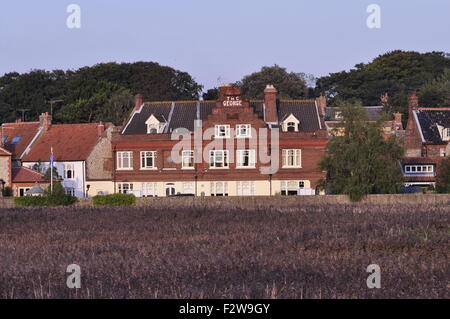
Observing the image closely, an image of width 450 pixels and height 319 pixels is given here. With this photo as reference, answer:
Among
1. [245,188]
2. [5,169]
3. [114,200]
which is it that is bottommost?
[114,200]

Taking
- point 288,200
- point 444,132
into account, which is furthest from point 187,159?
point 444,132

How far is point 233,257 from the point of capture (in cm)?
2064

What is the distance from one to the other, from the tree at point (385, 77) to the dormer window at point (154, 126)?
163 ft

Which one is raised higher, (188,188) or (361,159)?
(361,159)

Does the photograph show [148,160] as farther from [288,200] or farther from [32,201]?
[288,200]

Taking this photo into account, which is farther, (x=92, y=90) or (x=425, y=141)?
(x=92, y=90)

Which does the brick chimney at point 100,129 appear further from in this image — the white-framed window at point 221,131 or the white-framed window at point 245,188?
the white-framed window at point 245,188

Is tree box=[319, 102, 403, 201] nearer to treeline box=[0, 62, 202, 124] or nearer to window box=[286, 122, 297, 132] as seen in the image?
window box=[286, 122, 297, 132]

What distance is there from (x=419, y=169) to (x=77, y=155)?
29.5 m

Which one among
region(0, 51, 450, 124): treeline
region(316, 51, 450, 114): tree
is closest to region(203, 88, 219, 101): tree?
region(0, 51, 450, 124): treeline

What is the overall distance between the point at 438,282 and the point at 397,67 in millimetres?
124307

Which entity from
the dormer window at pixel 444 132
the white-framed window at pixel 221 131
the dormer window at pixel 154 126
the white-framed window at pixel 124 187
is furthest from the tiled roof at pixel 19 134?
the dormer window at pixel 444 132
